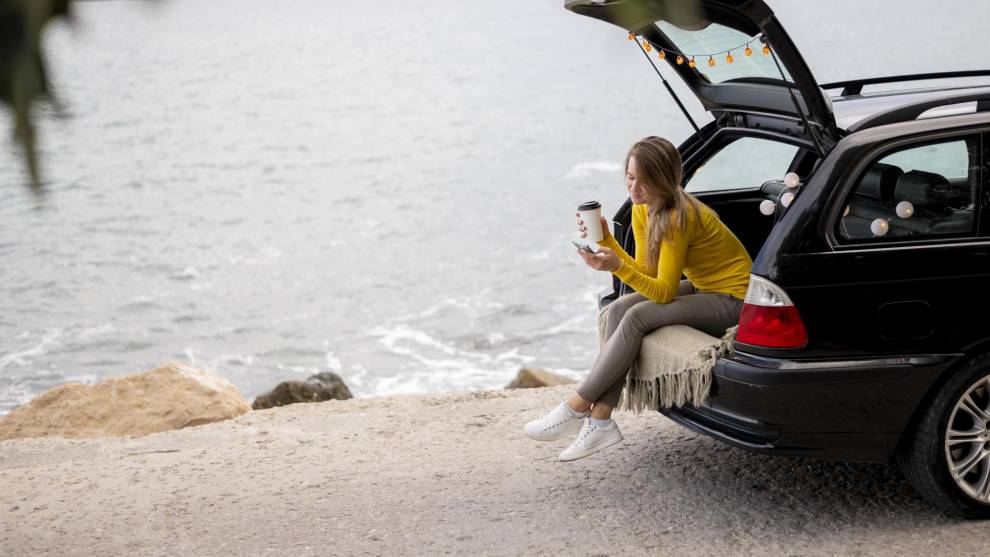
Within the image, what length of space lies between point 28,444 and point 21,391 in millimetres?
10081

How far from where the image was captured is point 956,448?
457 cm

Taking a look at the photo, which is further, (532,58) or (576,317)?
(532,58)

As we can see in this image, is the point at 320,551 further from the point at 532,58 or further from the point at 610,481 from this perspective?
the point at 532,58

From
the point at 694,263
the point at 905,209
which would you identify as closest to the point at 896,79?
the point at 905,209

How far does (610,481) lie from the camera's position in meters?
5.34

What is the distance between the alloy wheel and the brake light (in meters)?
0.73

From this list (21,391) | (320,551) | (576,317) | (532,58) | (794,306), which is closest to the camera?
(794,306)

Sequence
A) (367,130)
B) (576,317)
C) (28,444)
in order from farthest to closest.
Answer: (367,130)
(576,317)
(28,444)

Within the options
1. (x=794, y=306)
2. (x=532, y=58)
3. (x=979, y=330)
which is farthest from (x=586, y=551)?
(x=532, y=58)

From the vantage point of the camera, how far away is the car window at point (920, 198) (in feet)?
14.7

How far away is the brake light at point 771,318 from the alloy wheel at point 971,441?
727 mm

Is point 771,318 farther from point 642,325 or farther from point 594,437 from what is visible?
point 594,437

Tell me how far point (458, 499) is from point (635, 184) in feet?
5.51

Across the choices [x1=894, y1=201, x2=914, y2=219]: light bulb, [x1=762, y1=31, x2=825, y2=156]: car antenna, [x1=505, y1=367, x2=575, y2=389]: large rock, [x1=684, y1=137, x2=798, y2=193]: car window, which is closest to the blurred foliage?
[x1=762, y1=31, x2=825, y2=156]: car antenna
